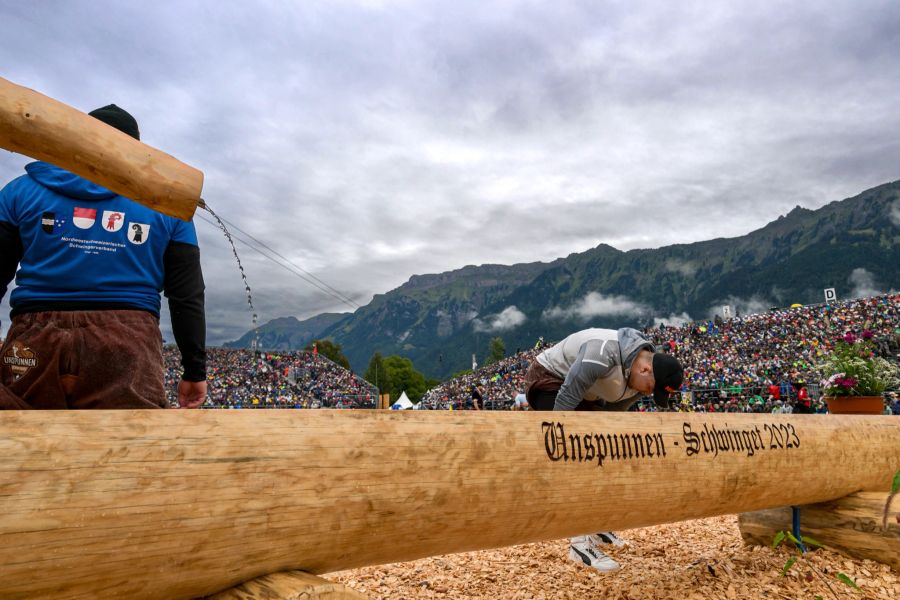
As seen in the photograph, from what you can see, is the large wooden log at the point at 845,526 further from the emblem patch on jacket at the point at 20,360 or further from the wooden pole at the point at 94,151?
the emblem patch on jacket at the point at 20,360

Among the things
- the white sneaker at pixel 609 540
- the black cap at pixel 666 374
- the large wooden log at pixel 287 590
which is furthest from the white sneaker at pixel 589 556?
the large wooden log at pixel 287 590

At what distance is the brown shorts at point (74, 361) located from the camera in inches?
64.9

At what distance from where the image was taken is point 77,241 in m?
1.76

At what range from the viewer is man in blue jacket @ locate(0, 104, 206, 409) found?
1661 millimetres

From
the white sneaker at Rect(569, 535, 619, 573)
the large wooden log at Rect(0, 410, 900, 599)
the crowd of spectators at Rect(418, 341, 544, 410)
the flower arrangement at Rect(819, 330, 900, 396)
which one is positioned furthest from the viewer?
the crowd of spectators at Rect(418, 341, 544, 410)

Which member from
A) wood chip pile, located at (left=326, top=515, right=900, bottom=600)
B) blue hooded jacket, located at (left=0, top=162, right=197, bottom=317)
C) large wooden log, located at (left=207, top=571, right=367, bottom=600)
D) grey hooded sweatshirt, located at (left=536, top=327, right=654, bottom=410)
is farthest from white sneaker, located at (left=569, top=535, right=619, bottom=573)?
blue hooded jacket, located at (left=0, top=162, right=197, bottom=317)

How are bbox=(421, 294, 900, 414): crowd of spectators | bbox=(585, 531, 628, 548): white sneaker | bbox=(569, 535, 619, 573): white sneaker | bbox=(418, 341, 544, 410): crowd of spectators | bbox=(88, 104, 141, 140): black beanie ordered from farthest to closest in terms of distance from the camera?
bbox=(418, 341, 544, 410): crowd of spectators, bbox=(421, 294, 900, 414): crowd of spectators, bbox=(585, 531, 628, 548): white sneaker, bbox=(569, 535, 619, 573): white sneaker, bbox=(88, 104, 141, 140): black beanie

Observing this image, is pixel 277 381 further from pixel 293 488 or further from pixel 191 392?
pixel 293 488

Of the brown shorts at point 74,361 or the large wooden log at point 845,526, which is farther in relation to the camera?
the large wooden log at point 845,526

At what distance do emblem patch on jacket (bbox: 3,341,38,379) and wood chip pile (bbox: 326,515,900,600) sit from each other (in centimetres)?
178

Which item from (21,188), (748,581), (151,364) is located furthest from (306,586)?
(748,581)

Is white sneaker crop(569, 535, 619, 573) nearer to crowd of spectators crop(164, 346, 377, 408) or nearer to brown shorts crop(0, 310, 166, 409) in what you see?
brown shorts crop(0, 310, 166, 409)

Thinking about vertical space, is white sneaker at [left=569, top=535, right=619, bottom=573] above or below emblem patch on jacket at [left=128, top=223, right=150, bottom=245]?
below

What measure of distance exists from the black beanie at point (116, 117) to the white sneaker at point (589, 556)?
2940 millimetres
